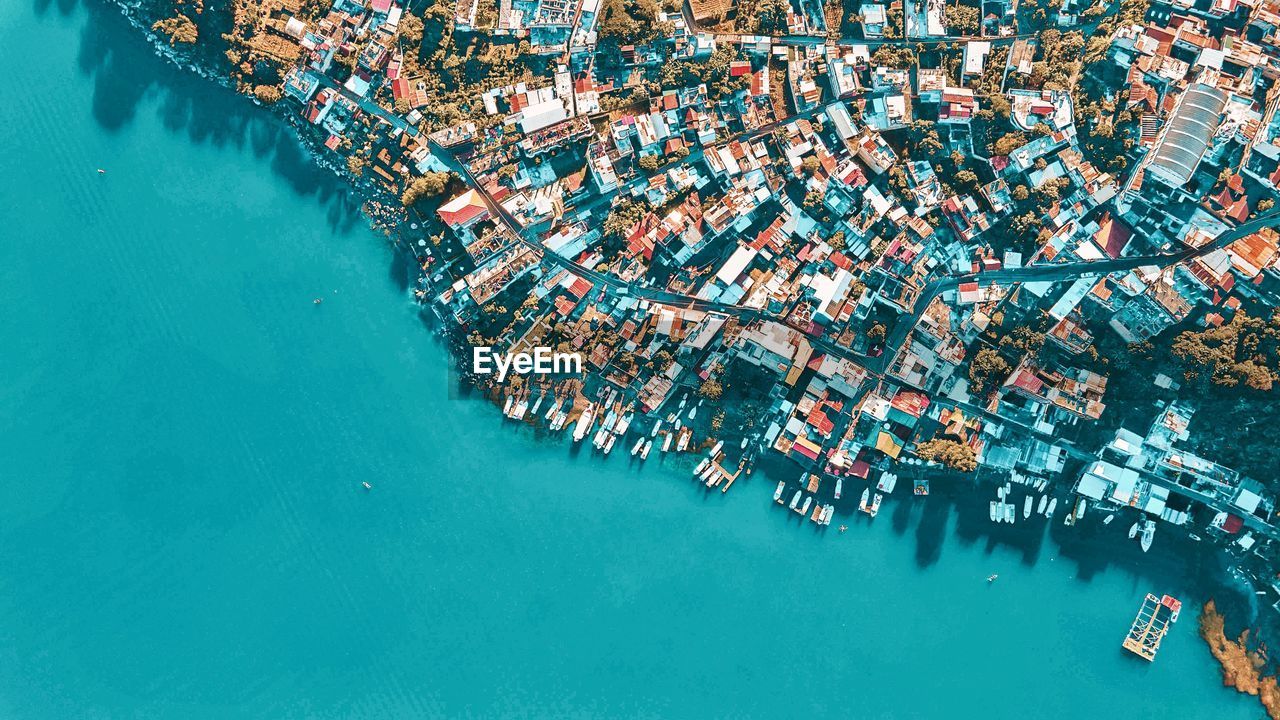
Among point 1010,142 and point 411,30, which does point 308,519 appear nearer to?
point 411,30

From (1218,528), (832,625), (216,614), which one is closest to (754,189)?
Result: (832,625)

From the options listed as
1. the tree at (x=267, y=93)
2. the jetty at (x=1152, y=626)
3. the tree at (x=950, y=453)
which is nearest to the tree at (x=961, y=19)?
the tree at (x=950, y=453)

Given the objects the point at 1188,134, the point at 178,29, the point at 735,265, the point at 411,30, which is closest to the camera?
the point at 1188,134

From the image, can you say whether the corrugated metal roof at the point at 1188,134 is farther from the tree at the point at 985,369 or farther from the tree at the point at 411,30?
the tree at the point at 411,30

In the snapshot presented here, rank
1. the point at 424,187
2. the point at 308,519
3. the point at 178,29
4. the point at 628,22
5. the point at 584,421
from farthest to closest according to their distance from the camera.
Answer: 1. the point at 308,519
2. the point at 584,421
3. the point at 178,29
4. the point at 424,187
5. the point at 628,22

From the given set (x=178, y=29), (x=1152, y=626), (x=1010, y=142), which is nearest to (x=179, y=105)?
(x=178, y=29)

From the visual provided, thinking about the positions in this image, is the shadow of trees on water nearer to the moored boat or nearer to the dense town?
the dense town

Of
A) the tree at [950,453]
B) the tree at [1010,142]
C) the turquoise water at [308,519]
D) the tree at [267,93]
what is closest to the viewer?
the tree at [1010,142]
